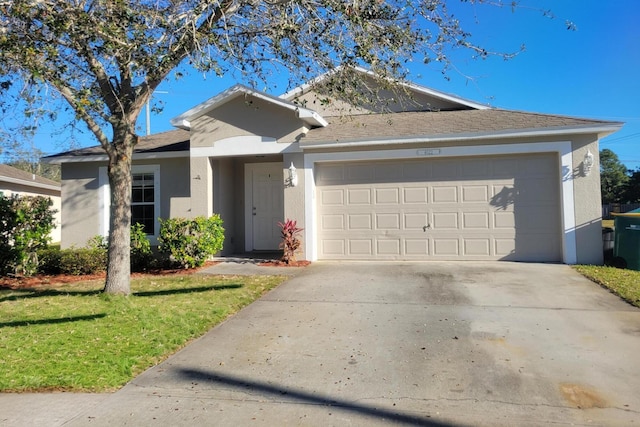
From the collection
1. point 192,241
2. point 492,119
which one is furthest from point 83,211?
point 492,119

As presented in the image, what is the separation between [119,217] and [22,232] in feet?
14.5

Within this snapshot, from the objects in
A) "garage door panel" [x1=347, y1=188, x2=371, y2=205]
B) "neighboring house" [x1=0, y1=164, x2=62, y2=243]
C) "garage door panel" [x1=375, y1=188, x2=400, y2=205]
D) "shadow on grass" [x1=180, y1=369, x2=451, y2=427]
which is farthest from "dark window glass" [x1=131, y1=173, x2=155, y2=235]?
"shadow on grass" [x1=180, y1=369, x2=451, y2=427]

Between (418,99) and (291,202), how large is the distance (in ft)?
18.2

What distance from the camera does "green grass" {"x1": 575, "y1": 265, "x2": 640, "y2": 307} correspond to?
7.10m

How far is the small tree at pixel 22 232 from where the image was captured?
10195 mm

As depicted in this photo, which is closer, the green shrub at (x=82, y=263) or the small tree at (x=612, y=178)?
the green shrub at (x=82, y=263)

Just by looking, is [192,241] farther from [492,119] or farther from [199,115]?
[492,119]

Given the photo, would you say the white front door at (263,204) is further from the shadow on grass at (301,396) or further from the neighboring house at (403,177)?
the shadow on grass at (301,396)

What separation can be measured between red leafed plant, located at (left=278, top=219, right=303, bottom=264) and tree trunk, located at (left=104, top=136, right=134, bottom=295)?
13.0 ft

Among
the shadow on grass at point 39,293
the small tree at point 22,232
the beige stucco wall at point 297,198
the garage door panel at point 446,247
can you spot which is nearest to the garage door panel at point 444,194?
the garage door panel at point 446,247

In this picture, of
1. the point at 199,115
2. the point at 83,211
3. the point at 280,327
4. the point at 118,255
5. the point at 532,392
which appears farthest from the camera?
the point at 83,211

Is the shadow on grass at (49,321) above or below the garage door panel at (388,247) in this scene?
below

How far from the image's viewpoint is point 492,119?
36.2 ft

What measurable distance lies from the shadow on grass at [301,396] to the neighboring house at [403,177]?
20.5 ft
